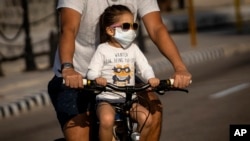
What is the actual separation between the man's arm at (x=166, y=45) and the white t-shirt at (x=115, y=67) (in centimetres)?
18

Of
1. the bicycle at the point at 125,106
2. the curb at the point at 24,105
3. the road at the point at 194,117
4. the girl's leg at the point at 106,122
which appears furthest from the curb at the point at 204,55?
the girl's leg at the point at 106,122

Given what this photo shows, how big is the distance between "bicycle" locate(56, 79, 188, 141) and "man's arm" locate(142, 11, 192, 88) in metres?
0.07

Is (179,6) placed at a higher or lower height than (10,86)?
higher

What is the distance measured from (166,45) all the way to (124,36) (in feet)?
1.35

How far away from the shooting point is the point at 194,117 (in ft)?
35.1

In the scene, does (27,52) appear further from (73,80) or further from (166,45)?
(73,80)

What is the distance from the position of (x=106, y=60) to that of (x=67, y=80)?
403 mm

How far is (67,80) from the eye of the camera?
4.52 metres

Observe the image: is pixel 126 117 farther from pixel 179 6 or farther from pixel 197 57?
pixel 179 6

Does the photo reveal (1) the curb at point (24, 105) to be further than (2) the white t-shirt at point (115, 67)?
Yes

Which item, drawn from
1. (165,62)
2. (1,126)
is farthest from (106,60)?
(165,62)

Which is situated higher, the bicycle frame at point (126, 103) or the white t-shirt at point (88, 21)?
the white t-shirt at point (88, 21)

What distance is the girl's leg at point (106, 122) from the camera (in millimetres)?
4617

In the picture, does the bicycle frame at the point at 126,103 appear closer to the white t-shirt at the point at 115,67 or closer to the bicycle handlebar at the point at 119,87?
the bicycle handlebar at the point at 119,87
